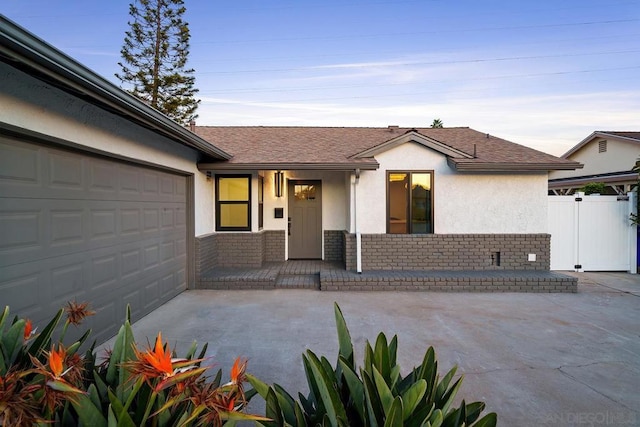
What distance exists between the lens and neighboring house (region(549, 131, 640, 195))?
13977 mm

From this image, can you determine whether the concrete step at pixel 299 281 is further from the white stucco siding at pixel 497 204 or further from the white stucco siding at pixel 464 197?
the white stucco siding at pixel 497 204

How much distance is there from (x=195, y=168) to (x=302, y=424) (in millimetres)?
6892

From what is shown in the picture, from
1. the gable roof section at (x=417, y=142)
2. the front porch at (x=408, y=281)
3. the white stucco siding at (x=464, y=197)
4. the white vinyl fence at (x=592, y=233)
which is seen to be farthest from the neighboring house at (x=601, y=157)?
the gable roof section at (x=417, y=142)

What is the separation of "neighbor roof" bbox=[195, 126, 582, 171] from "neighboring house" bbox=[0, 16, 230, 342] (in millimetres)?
2253

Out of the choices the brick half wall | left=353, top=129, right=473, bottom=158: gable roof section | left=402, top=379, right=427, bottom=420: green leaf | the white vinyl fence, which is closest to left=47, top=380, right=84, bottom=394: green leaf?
left=402, top=379, right=427, bottom=420: green leaf

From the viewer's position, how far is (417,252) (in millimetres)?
7992

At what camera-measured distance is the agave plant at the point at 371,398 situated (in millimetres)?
1428

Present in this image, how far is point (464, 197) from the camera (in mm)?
8047

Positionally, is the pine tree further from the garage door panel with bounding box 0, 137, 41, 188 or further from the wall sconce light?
the garage door panel with bounding box 0, 137, 41, 188

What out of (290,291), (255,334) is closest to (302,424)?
(255,334)

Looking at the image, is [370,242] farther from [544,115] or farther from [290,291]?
[544,115]

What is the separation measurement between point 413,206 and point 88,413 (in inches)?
295

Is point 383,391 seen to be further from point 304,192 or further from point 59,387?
point 304,192

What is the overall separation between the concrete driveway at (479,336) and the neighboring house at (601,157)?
303 inches
